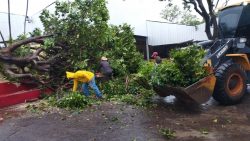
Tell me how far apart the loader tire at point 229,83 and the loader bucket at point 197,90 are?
1.22 ft

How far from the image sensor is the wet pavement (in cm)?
746

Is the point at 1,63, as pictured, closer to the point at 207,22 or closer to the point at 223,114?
the point at 223,114

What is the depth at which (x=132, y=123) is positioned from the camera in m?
8.46

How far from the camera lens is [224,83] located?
9773 millimetres

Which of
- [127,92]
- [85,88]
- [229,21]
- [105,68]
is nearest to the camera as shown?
[85,88]

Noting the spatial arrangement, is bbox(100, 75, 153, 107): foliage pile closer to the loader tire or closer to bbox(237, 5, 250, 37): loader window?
the loader tire

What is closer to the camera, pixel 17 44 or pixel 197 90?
pixel 197 90

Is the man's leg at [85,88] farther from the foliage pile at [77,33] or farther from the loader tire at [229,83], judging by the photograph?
the loader tire at [229,83]

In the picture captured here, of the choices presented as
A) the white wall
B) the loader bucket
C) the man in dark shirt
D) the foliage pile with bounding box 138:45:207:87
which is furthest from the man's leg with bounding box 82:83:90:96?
the white wall

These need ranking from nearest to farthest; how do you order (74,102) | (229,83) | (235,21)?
(229,83), (74,102), (235,21)

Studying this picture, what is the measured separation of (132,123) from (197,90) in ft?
6.41

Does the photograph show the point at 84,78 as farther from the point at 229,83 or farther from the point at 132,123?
the point at 229,83

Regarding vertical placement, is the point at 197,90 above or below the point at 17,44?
below

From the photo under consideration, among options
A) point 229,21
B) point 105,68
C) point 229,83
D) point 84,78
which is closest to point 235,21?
point 229,21
